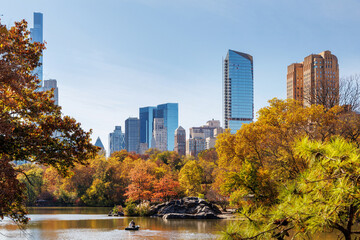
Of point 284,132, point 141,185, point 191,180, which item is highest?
point 284,132

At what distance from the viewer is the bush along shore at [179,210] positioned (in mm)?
39469

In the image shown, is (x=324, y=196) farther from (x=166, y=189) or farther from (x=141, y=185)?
(x=141, y=185)

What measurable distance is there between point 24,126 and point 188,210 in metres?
32.8

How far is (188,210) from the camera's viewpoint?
1609 inches

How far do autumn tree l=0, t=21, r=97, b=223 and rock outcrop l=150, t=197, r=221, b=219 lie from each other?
99.4ft

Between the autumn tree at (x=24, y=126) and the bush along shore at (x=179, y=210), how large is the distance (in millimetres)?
30463

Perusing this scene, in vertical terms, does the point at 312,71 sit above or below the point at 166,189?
above

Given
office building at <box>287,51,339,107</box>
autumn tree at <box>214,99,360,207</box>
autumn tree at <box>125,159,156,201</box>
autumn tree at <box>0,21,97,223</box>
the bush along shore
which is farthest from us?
office building at <box>287,51,339,107</box>

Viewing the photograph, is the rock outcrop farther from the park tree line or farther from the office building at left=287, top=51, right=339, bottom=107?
the office building at left=287, top=51, right=339, bottom=107

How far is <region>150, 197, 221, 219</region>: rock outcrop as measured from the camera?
129ft

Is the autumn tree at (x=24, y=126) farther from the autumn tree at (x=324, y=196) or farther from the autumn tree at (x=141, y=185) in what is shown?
the autumn tree at (x=141, y=185)

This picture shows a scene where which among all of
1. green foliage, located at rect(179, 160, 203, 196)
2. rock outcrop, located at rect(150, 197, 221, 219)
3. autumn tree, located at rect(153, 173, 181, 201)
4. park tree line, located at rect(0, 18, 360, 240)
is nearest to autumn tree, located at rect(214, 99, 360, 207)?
park tree line, located at rect(0, 18, 360, 240)

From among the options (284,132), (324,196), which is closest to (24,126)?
(324,196)

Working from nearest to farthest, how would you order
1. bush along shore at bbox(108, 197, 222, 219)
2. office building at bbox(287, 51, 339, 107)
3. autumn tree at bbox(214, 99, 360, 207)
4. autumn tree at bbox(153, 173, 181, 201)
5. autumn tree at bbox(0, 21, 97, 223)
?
1. autumn tree at bbox(0, 21, 97, 223)
2. autumn tree at bbox(214, 99, 360, 207)
3. bush along shore at bbox(108, 197, 222, 219)
4. autumn tree at bbox(153, 173, 181, 201)
5. office building at bbox(287, 51, 339, 107)
